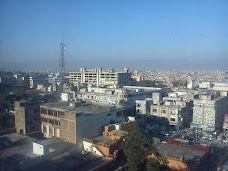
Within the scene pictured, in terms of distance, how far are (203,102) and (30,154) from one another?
179 inches

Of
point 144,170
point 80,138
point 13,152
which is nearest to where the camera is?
point 144,170

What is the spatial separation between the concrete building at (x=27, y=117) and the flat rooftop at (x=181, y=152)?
109 inches

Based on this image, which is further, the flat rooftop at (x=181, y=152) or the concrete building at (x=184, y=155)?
the flat rooftop at (x=181, y=152)

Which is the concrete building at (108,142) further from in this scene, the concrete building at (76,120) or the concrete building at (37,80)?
the concrete building at (37,80)

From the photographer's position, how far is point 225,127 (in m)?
6.95

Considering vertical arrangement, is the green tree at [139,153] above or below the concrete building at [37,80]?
below

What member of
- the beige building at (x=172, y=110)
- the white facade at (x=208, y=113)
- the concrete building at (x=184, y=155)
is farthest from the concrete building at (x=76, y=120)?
the white facade at (x=208, y=113)

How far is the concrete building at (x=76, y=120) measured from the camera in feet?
15.8

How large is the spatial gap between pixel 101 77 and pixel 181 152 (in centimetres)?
1056

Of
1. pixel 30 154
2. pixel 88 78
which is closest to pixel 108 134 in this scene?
pixel 30 154

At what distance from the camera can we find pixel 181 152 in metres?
4.31

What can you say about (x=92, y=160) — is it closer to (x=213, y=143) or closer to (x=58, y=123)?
(x=58, y=123)

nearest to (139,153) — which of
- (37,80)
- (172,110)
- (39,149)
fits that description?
(39,149)

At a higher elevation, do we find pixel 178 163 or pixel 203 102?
pixel 203 102
